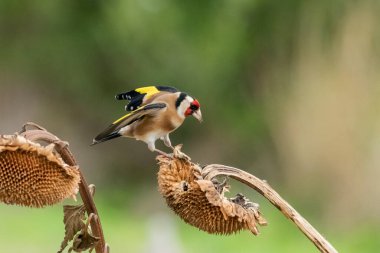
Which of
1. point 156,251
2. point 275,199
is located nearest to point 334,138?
point 156,251

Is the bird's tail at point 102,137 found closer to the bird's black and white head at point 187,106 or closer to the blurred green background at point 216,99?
the bird's black and white head at point 187,106

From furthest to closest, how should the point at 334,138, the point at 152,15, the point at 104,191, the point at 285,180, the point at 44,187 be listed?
the point at 104,191, the point at 152,15, the point at 285,180, the point at 334,138, the point at 44,187

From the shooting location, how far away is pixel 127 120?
1.47m

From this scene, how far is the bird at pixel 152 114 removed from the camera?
1.46m

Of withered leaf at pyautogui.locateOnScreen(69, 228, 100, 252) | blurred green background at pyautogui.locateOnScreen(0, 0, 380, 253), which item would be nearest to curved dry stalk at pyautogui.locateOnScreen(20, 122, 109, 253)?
withered leaf at pyautogui.locateOnScreen(69, 228, 100, 252)

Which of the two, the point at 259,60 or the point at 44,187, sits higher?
the point at 259,60

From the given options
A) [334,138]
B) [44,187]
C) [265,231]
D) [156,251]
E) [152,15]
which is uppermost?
[152,15]

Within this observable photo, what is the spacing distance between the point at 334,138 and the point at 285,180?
2.62 ft

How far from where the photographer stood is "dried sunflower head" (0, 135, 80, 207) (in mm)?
1325

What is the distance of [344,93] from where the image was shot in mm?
7566

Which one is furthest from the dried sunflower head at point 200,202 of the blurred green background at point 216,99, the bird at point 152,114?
the blurred green background at point 216,99

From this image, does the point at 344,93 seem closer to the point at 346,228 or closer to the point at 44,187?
the point at 346,228

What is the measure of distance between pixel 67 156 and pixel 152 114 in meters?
0.16

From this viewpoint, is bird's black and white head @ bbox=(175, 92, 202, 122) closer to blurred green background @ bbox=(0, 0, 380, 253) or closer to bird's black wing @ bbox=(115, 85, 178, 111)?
bird's black wing @ bbox=(115, 85, 178, 111)
